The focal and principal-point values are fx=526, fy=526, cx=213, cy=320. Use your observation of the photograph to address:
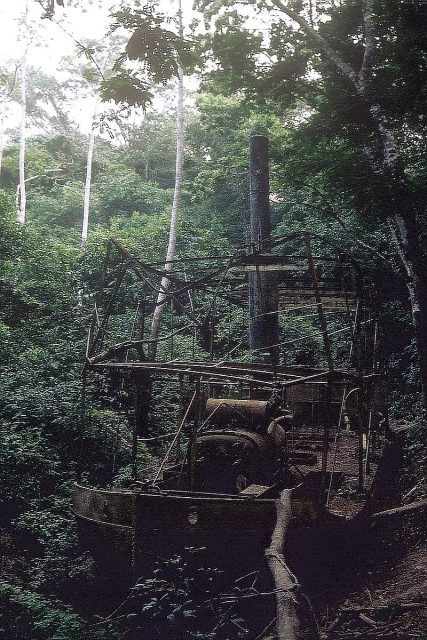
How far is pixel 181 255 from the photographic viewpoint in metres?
23.2

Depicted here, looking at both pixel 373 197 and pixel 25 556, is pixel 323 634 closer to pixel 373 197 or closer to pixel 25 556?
pixel 25 556

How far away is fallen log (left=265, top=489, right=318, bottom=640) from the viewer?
4070 millimetres

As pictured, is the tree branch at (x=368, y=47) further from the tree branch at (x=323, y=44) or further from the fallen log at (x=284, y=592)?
the fallen log at (x=284, y=592)

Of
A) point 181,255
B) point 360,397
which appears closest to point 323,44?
point 360,397

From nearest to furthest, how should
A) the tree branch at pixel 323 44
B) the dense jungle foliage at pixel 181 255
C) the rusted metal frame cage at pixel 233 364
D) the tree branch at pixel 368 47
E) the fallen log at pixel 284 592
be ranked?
the fallen log at pixel 284 592
the rusted metal frame cage at pixel 233 364
the dense jungle foliage at pixel 181 255
the tree branch at pixel 368 47
the tree branch at pixel 323 44

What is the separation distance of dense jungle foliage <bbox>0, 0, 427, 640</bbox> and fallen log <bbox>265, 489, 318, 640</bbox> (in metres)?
1.10

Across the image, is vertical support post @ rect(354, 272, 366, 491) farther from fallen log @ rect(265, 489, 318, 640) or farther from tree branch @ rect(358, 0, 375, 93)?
tree branch @ rect(358, 0, 375, 93)

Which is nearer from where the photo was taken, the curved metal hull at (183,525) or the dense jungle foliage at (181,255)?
the curved metal hull at (183,525)

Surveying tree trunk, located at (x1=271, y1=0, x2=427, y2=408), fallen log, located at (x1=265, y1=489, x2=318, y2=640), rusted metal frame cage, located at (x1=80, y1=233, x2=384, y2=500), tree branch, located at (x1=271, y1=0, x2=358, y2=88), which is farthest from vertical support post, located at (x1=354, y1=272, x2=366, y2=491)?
tree branch, located at (x1=271, y1=0, x2=358, y2=88)

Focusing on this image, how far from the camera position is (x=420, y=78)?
27.0ft

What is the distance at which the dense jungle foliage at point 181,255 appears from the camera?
7590 mm

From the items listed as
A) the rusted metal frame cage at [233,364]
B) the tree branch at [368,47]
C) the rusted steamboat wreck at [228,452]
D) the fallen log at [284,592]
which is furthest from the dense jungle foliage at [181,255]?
the rusted metal frame cage at [233,364]

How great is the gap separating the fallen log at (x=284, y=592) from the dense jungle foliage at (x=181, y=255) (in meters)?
1.10

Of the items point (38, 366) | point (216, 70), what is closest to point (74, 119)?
point (216, 70)
